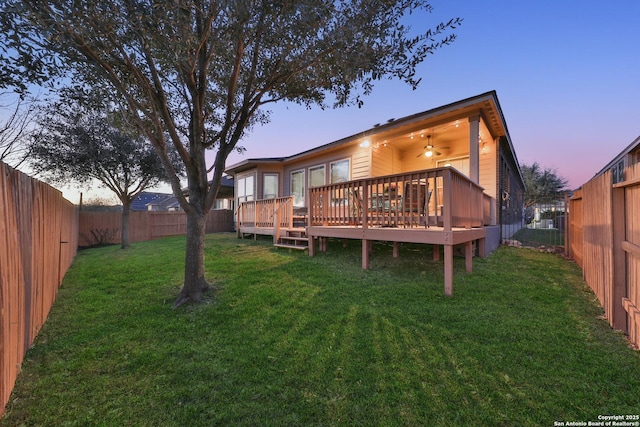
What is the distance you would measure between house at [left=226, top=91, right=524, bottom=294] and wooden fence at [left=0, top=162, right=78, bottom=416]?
4490 mm

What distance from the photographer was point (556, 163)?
33281mm

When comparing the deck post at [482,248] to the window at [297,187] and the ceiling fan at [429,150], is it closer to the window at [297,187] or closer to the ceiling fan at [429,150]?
the ceiling fan at [429,150]

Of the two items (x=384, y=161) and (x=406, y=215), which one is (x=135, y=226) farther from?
(x=406, y=215)

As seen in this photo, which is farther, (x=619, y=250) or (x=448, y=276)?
(x=448, y=276)

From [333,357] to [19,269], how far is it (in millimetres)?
2827

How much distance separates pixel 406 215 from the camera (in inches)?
205

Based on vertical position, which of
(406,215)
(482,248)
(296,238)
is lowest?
(482,248)

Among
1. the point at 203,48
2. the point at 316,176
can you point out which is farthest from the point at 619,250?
the point at 316,176

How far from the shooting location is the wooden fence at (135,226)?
40.3ft

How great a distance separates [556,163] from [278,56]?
4234 centimetres

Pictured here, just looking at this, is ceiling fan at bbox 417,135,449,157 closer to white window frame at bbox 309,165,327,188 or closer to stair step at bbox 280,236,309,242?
white window frame at bbox 309,165,327,188

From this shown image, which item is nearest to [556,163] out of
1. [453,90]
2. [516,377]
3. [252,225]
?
[453,90]

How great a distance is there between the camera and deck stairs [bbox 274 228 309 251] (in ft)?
24.5

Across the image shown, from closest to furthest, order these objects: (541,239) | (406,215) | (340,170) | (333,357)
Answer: (333,357) < (406,215) < (340,170) < (541,239)
